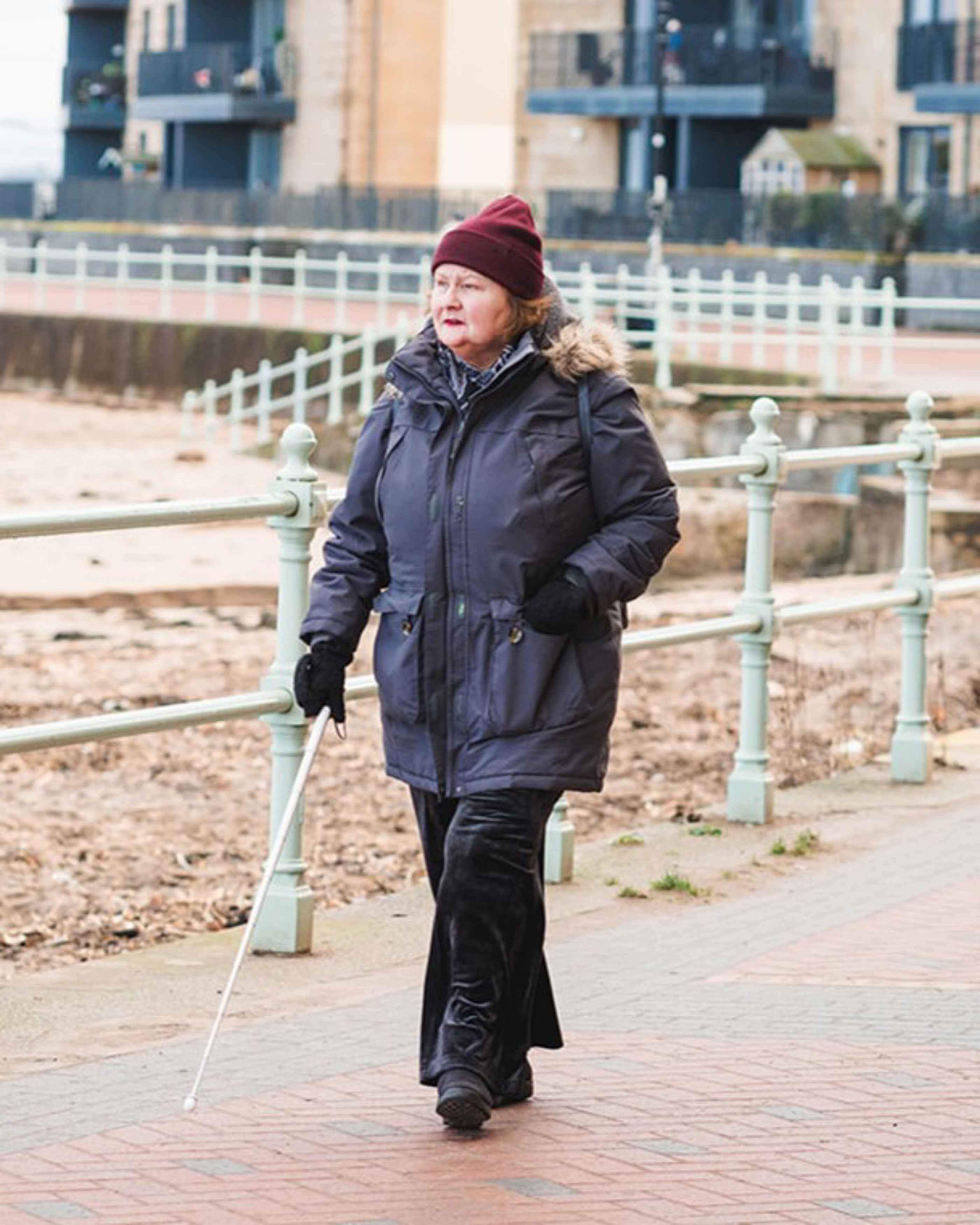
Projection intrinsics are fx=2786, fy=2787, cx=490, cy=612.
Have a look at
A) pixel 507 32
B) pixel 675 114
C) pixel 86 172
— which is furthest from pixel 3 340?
pixel 86 172

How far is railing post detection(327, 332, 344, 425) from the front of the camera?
30.1 meters

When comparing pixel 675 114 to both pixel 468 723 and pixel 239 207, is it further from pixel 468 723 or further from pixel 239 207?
pixel 468 723

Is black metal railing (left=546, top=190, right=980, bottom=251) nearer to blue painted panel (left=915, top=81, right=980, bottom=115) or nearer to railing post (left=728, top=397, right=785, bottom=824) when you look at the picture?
blue painted panel (left=915, top=81, right=980, bottom=115)

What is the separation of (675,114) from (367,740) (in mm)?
38917

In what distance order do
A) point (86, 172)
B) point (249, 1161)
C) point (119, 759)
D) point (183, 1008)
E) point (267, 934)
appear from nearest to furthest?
point (249, 1161)
point (183, 1008)
point (267, 934)
point (119, 759)
point (86, 172)

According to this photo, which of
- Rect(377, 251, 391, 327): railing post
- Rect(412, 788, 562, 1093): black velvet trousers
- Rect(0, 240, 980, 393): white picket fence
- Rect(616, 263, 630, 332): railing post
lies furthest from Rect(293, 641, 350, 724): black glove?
Rect(377, 251, 391, 327): railing post

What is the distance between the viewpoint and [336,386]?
30.3m

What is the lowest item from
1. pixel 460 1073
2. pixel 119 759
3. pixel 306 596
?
pixel 119 759

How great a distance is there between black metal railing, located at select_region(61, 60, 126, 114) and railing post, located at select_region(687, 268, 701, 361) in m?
43.6

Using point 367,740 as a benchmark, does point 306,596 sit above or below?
above

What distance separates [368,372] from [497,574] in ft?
80.9

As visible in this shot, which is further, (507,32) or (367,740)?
(507,32)

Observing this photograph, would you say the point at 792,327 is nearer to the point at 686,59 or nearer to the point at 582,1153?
the point at 582,1153

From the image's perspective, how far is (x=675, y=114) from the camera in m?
50.3
